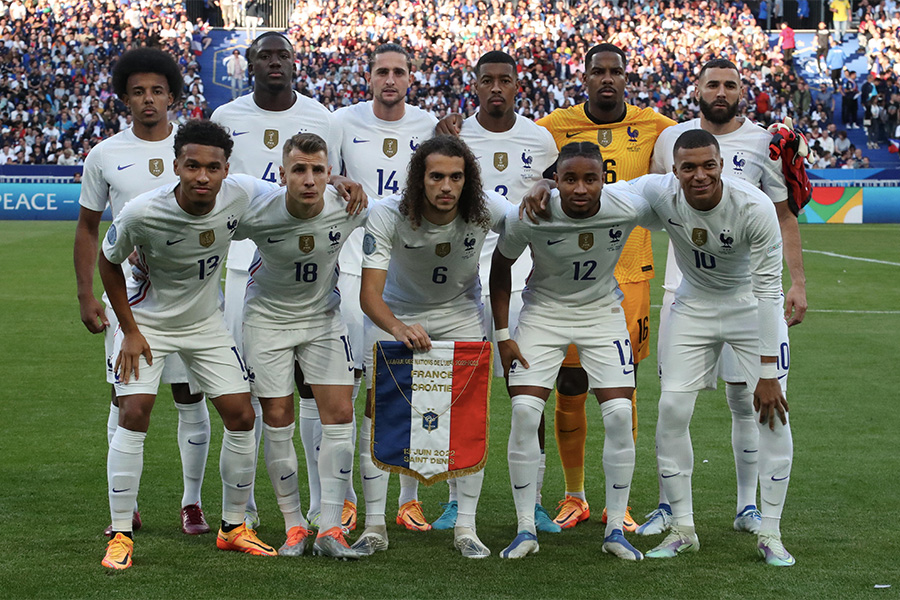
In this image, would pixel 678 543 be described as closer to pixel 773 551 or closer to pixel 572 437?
pixel 773 551

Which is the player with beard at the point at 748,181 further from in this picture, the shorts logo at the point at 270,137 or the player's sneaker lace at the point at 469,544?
the shorts logo at the point at 270,137

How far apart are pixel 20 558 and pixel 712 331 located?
356 centimetres

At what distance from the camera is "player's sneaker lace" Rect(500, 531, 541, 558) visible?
528cm

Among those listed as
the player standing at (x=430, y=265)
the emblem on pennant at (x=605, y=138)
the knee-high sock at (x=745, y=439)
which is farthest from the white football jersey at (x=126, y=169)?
the knee-high sock at (x=745, y=439)

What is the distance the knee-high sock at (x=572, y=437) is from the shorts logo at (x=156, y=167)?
8.42ft

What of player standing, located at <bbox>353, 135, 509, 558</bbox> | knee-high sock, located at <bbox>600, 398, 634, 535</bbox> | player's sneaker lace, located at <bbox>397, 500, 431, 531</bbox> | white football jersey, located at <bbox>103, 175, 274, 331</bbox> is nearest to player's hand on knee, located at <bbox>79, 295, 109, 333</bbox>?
white football jersey, located at <bbox>103, 175, 274, 331</bbox>

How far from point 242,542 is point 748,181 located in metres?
3.42

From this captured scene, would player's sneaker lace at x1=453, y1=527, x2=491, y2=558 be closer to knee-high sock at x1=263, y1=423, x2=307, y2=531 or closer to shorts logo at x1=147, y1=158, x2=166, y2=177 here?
knee-high sock at x1=263, y1=423, x2=307, y2=531

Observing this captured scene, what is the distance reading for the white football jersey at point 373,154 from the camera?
6469 mm

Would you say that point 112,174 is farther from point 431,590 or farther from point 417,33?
point 417,33

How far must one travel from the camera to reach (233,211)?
530 cm

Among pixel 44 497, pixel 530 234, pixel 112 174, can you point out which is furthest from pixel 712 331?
pixel 44 497

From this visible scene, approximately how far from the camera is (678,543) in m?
5.35

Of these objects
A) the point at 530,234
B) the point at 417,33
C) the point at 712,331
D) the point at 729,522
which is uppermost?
the point at 417,33
